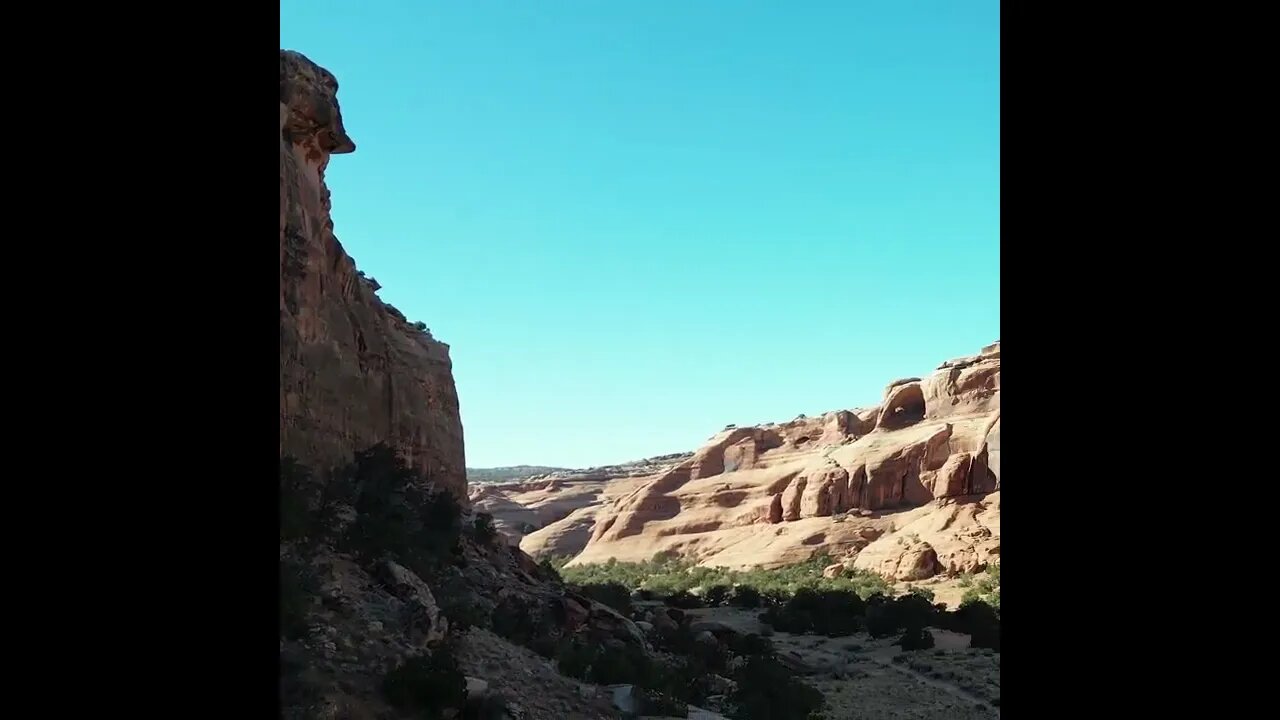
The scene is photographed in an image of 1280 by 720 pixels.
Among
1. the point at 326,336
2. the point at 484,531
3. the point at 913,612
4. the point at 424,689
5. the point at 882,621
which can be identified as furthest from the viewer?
the point at 913,612

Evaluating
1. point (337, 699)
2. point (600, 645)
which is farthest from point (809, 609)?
point (337, 699)

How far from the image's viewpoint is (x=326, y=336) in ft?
41.3

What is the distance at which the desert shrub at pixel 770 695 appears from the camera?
10.4 metres

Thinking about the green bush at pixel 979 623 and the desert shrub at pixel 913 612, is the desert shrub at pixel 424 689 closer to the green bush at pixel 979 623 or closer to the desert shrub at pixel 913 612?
the green bush at pixel 979 623

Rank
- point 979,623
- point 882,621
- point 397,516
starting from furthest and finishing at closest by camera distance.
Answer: point 882,621
point 979,623
point 397,516

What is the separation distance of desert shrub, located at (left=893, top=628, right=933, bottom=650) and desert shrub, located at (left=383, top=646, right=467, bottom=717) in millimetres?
10632

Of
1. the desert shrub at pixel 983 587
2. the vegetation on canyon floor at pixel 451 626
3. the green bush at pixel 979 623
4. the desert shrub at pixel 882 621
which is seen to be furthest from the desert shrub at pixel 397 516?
the desert shrub at pixel 983 587

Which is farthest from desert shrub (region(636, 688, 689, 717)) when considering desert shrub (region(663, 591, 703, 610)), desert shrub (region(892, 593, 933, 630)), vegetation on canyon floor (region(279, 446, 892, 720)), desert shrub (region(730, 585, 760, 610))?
desert shrub (region(730, 585, 760, 610))

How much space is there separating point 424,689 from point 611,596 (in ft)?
38.6

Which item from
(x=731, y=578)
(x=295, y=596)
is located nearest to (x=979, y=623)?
(x=731, y=578)

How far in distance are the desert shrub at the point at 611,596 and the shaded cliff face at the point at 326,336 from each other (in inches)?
172

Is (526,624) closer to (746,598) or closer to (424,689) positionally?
(424,689)
